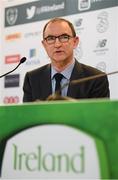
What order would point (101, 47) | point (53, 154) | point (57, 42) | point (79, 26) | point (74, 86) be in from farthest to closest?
point (79, 26), point (101, 47), point (57, 42), point (74, 86), point (53, 154)

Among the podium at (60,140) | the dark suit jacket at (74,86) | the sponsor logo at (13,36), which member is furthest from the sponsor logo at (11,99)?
the podium at (60,140)

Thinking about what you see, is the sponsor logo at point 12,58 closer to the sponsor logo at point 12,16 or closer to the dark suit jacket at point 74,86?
the sponsor logo at point 12,16

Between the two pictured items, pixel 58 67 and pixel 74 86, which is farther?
pixel 58 67

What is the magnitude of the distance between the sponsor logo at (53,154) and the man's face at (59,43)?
1.04 metres

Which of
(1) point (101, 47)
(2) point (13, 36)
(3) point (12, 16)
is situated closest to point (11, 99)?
(2) point (13, 36)

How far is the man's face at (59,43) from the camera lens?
179cm

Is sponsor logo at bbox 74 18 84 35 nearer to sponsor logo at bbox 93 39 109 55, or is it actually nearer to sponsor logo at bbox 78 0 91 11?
sponsor logo at bbox 78 0 91 11

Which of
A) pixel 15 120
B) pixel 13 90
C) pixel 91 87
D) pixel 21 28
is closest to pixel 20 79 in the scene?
pixel 13 90

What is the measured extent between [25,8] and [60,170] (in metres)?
3.06

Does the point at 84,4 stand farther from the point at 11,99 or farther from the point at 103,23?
the point at 11,99

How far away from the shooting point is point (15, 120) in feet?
2.61

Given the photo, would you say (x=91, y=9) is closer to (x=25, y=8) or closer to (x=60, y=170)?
(x=25, y=8)

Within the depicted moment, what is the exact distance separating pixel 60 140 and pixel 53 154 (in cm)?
3

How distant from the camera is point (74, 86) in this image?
159 cm
